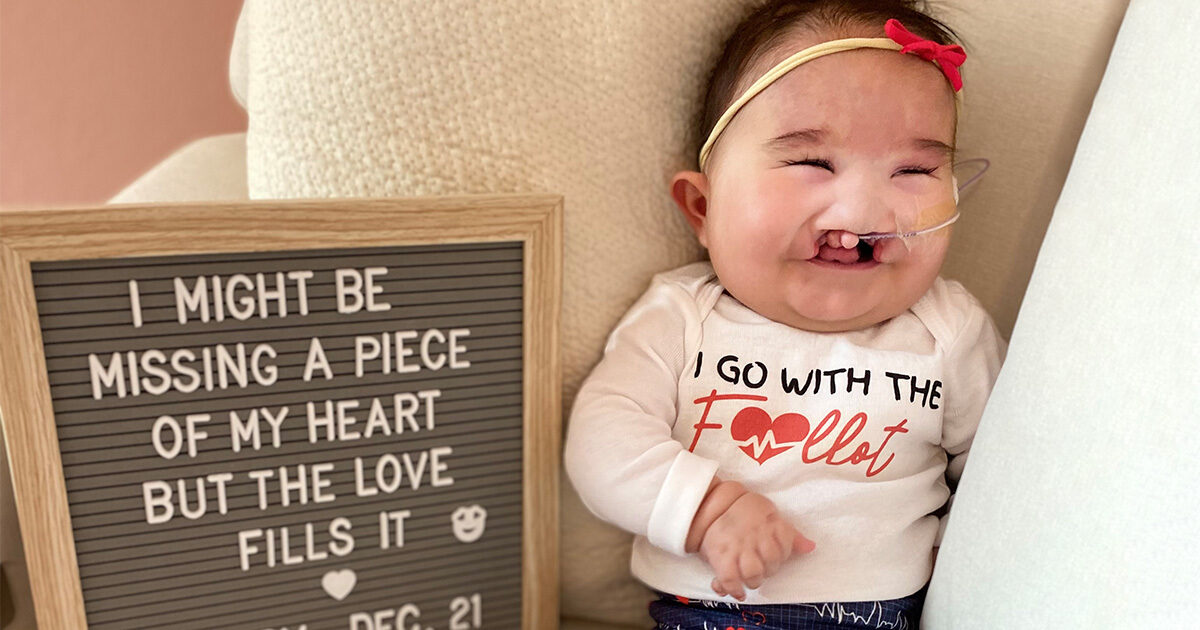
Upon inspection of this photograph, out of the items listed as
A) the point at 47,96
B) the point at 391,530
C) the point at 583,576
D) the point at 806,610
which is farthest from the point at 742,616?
the point at 47,96

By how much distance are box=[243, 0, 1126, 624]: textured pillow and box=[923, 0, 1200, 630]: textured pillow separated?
0.53ft

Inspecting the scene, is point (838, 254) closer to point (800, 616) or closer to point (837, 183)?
point (837, 183)

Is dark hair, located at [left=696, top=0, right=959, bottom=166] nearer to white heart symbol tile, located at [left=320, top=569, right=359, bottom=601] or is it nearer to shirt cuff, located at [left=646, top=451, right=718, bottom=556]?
shirt cuff, located at [left=646, top=451, right=718, bottom=556]

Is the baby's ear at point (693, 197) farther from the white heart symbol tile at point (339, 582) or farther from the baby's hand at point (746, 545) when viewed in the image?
the white heart symbol tile at point (339, 582)

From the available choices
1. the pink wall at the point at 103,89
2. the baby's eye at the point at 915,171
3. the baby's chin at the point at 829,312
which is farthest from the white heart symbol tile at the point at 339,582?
the pink wall at the point at 103,89

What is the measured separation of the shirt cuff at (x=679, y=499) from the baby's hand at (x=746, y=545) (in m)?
0.02

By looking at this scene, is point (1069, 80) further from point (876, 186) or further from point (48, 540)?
point (48, 540)

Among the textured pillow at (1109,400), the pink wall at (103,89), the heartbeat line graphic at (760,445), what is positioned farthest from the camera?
the pink wall at (103,89)

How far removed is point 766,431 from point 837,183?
212 mm

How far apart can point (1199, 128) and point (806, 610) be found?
44 centimetres

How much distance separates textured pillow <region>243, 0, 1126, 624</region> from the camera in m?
0.70

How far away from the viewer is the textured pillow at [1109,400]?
506mm

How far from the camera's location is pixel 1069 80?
79cm

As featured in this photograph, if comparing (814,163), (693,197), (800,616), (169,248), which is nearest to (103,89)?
(169,248)
